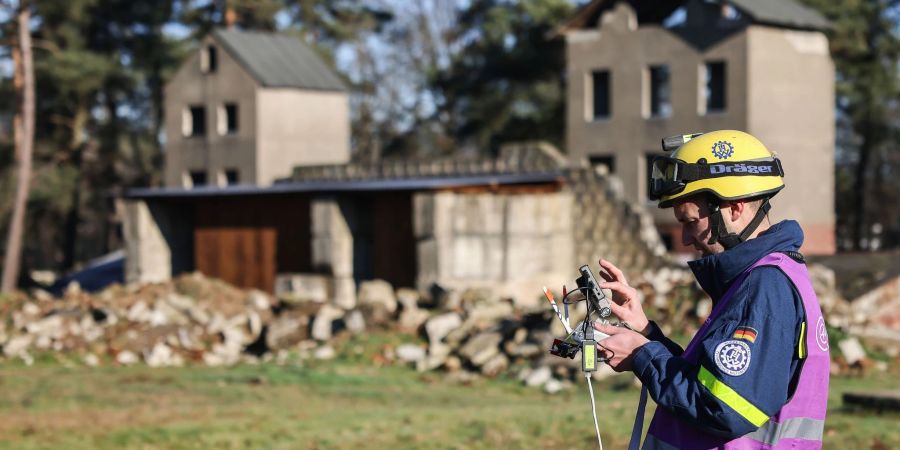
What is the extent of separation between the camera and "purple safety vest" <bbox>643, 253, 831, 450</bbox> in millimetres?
3732

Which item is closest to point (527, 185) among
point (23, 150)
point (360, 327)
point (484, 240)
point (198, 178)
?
point (484, 240)

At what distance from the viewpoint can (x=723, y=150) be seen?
4.03 m

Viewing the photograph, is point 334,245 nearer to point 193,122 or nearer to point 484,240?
point 484,240

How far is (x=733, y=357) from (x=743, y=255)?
0.39 m

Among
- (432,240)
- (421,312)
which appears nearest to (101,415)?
(421,312)

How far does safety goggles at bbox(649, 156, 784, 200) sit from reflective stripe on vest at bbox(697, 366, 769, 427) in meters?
0.68

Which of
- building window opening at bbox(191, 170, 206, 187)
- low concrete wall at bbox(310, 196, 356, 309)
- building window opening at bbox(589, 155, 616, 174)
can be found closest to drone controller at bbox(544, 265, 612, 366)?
low concrete wall at bbox(310, 196, 356, 309)

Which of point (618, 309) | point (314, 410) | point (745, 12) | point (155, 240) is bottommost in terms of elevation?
point (314, 410)

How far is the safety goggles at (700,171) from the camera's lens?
3.96 metres

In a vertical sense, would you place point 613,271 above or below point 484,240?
above

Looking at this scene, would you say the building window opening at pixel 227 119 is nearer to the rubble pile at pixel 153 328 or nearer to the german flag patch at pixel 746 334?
the rubble pile at pixel 153 328

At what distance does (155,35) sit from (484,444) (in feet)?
148

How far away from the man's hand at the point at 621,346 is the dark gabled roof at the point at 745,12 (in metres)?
34.3

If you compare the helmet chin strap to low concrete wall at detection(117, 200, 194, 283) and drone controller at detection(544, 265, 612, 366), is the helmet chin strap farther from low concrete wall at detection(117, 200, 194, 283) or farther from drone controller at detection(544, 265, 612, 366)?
low concrete wall at detection(117, 200, 194, 283)
